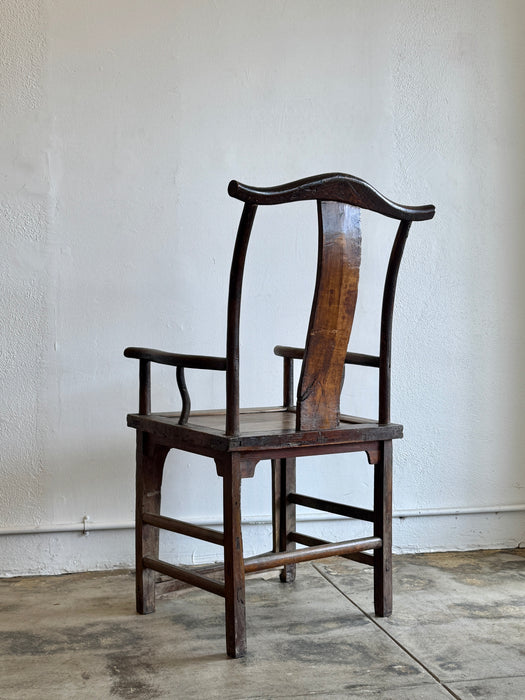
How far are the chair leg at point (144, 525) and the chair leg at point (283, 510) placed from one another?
47cm

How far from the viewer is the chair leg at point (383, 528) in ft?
7.75

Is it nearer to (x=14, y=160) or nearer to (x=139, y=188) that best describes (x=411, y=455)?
(x=139, y=188)

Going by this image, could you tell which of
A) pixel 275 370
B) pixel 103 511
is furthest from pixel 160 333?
pixel 103 511

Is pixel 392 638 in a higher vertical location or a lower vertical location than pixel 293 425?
lower

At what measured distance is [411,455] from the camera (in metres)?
3.17

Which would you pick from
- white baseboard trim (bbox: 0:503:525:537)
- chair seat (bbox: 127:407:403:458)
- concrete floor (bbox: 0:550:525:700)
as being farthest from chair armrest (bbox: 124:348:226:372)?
white baseboard trim (bbox: 0:503:525:537)

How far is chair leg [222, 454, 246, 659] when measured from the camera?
2.07m

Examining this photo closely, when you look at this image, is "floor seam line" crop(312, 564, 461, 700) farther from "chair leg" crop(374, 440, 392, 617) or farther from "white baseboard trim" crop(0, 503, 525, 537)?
"white baseboard trim" crop(0, 503, 525, 537)

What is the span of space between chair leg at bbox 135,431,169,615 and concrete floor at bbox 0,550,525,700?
6 centimetres

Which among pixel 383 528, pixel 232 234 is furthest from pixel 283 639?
pixel 232 234

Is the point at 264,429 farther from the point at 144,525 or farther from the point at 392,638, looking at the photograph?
the point at 392,638

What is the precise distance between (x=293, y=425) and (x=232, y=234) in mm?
935

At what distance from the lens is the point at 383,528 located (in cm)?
237

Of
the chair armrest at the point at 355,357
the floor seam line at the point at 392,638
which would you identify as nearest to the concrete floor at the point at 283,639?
the floor seam line at the point at 392,638
